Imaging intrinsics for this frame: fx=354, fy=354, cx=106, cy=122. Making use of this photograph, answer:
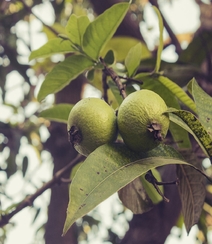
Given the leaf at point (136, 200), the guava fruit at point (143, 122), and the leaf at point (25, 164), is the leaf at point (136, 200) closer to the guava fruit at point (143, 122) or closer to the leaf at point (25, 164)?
the guava fruit at point (143, 122)

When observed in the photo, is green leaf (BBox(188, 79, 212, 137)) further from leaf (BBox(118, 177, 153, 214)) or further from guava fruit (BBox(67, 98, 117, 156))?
leaf (BBox(118, 177, 153, 214))

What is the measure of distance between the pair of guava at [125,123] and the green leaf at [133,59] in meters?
0.19

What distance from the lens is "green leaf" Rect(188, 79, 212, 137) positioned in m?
0.53

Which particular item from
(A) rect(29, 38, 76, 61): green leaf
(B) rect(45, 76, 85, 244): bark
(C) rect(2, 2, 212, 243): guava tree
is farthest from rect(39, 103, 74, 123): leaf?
(B) rect(45, 76, 85, 244): bark

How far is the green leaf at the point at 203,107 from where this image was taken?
1.72 ft

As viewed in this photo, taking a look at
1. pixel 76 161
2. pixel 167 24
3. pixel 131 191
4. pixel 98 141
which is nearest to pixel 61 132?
pixel 76 161

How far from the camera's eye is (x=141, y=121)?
0.53 metres

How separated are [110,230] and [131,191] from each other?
1.12 m

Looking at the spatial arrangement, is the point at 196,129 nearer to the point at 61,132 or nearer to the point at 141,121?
the point at 141,121

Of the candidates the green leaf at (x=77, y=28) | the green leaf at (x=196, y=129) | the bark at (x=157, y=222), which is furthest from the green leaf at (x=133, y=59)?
the bark at (x=157, y=222)

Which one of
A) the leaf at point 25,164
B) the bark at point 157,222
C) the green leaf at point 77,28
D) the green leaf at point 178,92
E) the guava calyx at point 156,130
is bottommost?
the bark at point 157,222

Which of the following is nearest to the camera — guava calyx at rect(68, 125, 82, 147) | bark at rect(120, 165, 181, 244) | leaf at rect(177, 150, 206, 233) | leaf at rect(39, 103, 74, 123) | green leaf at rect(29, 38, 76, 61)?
guava calyx at rect(68, 125, 82, 147)

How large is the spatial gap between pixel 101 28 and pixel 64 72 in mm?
126

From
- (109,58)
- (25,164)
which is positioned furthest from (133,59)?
(25,164)
